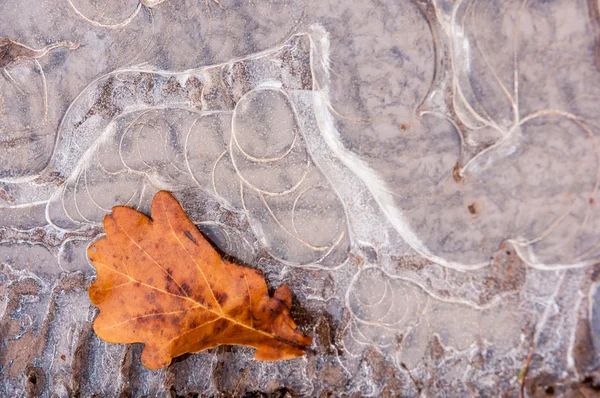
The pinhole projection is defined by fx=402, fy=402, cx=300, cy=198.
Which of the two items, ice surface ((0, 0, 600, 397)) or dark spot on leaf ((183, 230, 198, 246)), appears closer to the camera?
ice surface ((0, 0, 600, 397))

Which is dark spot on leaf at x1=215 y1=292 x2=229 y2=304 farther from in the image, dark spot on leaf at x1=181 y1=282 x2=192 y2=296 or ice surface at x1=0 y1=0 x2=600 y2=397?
ice surface at x1=0 y1=0 x2=600 y2=397

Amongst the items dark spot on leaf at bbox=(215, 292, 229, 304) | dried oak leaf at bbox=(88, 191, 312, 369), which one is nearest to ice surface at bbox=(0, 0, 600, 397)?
dried oak leaf at bbox=(88, 191, 312, 369)

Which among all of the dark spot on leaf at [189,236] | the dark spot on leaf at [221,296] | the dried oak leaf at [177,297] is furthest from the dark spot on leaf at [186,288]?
the dark spot on leaf at [189,236]

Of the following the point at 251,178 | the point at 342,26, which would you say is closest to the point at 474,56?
the point at 342,26

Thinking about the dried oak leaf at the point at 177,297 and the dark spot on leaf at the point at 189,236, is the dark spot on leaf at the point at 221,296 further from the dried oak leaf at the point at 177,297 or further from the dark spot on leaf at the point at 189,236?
the dark spot on leaf at the point at 189,236

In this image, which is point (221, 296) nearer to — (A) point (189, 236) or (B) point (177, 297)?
(B) point (177, 297)

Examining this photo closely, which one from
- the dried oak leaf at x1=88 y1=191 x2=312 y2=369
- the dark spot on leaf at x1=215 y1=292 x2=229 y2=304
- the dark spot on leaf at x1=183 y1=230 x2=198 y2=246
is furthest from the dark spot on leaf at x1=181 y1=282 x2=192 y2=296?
the dark spot on leaf at x1=183 y1=230 x2=198 y2=246

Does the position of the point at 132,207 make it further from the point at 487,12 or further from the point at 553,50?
the point at 553,50

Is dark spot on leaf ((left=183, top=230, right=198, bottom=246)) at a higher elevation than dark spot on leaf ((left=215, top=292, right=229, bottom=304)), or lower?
higher
